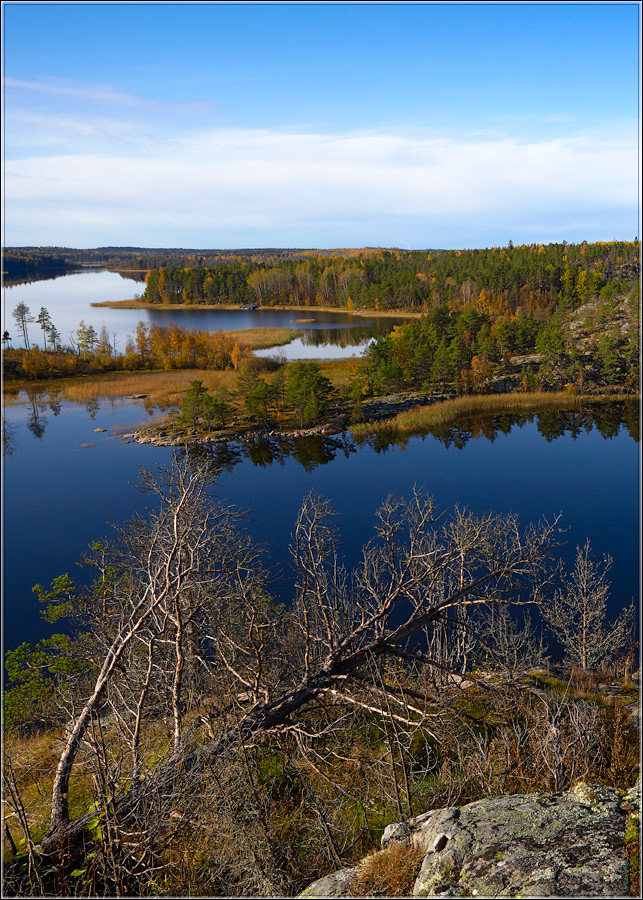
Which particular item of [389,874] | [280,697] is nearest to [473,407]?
[280,697]

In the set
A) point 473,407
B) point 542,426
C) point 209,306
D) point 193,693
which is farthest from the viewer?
point 209,306

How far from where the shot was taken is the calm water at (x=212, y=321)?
74438 millimetres

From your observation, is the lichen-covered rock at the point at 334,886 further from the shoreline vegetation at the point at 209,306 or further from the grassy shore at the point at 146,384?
the shoreline vegetation at the point at 209,306

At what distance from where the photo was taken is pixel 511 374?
5984 cm

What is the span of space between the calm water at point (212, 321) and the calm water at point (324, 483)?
27788mm

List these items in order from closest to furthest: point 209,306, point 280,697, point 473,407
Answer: point 280,697, point 473,407, point 209,306

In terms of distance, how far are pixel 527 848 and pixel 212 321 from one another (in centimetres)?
10499

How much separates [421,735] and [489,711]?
4.82ft

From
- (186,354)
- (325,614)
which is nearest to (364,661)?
(325,614)

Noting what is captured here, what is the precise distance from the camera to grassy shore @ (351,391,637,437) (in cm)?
4675

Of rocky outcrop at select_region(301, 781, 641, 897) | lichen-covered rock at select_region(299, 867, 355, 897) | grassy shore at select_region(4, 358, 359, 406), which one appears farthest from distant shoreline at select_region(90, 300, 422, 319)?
lichen-covered rock at select_region(299, 867, 355, 897)

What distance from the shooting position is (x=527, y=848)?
4203 mm

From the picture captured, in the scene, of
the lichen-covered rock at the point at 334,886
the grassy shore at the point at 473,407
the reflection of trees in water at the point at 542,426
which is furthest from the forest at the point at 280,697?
the grassy shore at the point at 473,407

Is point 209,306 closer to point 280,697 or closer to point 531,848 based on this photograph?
point 280,697
